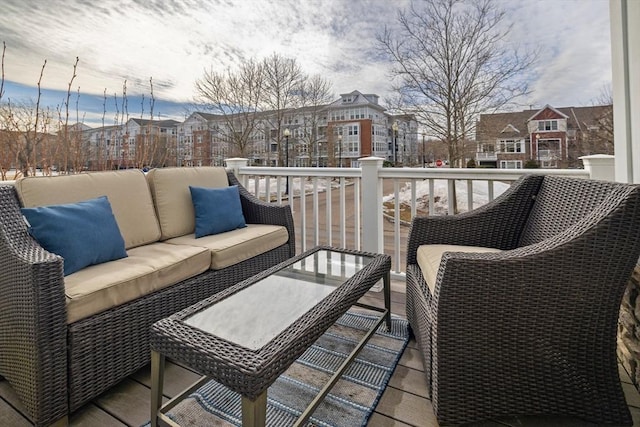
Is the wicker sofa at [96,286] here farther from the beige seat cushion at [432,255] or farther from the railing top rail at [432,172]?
the beige seat cushion at [432,255]

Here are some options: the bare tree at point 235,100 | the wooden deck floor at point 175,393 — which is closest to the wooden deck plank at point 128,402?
the wooden deck floor at point 175,393

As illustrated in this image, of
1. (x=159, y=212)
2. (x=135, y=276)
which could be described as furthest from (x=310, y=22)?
(x=135, y=276)

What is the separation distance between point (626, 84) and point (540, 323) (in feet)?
4.23

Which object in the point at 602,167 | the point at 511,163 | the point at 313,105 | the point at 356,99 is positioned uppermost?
the point at 313,105

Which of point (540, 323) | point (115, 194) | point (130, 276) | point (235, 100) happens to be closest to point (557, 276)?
point (540, 323)

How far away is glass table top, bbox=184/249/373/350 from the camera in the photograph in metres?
1.19

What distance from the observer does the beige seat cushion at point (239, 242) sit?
7.26 ft

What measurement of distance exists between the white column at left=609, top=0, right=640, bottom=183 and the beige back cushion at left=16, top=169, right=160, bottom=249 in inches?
112

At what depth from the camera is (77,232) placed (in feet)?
5.57

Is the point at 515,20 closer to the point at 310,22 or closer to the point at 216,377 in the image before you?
the point at 310,22

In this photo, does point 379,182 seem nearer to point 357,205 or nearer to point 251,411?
point 357,205

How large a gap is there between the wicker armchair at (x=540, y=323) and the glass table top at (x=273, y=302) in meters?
0.56

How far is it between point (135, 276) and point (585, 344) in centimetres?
197

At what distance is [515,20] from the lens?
23.3 feet
